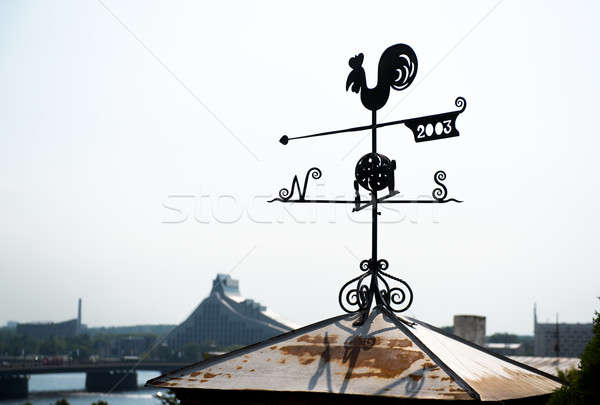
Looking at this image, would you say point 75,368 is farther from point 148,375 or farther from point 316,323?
point 316,323

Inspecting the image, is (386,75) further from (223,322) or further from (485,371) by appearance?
(223,322)

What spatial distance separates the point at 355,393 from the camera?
2863 mm

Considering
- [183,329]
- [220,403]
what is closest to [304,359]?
[220,403]

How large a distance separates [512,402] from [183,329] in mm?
171300

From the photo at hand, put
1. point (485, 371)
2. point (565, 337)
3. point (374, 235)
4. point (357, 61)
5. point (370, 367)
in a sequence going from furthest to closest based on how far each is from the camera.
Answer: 1. point (565, 337)
2. point (357, 61)
3. point (374, 235)
4. point (485, 371)
5. point (370, 367)

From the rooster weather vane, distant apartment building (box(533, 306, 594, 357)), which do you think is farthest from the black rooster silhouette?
distant apartment building (box(533, 306, 594, 357))

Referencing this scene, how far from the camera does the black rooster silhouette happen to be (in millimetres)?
4590

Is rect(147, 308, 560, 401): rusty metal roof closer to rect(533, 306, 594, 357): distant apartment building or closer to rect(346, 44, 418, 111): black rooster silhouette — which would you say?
rect(346, 44, 418, 111): black rooster silhouette

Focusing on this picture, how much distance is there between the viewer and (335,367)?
3.15 meters

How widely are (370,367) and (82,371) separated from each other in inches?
4052

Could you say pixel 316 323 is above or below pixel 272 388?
above

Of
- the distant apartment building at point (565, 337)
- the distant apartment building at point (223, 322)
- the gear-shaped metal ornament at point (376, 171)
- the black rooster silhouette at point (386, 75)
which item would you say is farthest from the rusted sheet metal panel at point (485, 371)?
the distant apartment building at point (223, 322)

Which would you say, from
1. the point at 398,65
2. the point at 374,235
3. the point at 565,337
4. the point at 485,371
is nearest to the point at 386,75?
the point at 398,65

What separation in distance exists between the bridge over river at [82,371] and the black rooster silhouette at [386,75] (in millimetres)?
84106
